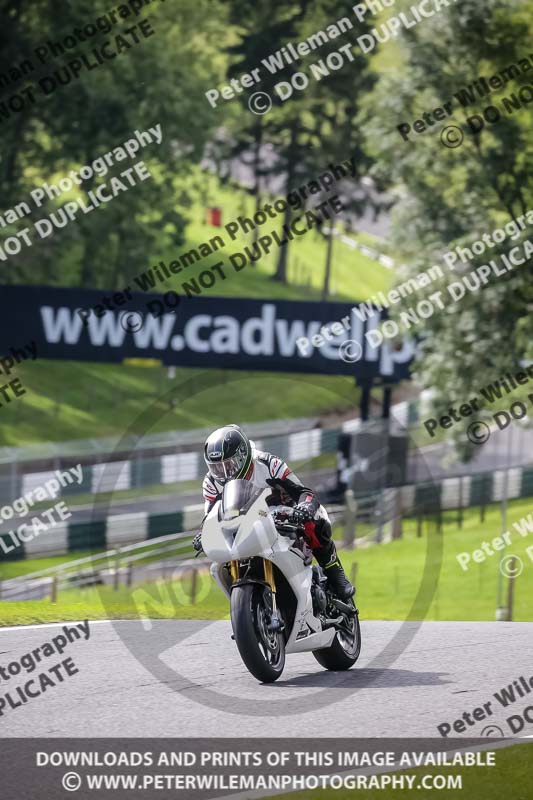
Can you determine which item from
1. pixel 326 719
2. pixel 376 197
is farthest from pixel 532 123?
pixel 376 197

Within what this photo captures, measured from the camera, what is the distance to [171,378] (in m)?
52.9

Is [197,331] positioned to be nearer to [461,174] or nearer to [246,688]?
[461,174]

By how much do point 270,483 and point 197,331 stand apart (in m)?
19.8

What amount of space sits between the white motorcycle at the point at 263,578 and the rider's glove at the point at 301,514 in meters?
0.04

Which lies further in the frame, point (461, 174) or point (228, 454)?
point (461, 174)

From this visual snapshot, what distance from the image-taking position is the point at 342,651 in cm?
923

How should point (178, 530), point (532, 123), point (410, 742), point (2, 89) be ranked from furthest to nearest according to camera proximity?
1. point (2, 89)
2. point (178, 530)
3. point (532, 123)
4. point (410, 742)

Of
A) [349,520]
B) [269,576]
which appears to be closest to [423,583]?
[349,520]

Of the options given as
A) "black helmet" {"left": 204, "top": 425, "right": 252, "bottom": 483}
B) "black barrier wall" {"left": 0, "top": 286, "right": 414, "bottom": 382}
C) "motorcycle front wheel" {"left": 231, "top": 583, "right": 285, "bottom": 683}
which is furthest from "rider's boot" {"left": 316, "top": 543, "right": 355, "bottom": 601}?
"black barrier wall" {"left": 0, "top": 286, "right": 414, "bottom": 382}

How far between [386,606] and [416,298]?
20.7ft

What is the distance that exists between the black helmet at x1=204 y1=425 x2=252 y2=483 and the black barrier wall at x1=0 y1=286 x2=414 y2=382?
19.1 meters

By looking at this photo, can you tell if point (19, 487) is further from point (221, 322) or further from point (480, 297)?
point (480, 297)

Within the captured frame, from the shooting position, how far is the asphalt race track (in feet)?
25.7

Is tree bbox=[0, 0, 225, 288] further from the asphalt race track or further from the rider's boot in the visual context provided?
the rider's boot
